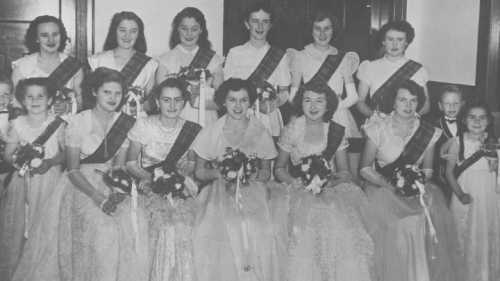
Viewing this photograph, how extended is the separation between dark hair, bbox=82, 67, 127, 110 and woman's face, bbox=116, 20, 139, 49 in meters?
0.45

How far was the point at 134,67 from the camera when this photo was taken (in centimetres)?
482

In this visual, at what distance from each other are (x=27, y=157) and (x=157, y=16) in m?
2.22

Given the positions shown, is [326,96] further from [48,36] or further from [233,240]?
[48,36]

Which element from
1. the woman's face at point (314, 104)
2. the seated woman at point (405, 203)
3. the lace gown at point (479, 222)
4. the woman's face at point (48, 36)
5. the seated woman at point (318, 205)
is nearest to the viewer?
the seated woman at point (318, 205)

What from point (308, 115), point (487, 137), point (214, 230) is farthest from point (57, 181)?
point (487, 137)

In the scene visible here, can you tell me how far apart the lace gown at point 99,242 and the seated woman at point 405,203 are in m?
1.36

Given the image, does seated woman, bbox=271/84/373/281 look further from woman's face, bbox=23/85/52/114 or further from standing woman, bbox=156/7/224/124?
woman's face, bbox=23/85/52/114

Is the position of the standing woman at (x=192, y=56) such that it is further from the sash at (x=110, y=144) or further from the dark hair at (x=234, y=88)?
the sash at (x=110, y=144)

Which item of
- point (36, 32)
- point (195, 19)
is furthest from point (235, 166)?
point (36, 32)

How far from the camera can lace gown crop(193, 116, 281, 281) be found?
379 cm

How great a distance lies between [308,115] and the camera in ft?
14.6

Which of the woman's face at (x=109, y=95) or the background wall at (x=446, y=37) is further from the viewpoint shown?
the background wall at (x=446, y=37)

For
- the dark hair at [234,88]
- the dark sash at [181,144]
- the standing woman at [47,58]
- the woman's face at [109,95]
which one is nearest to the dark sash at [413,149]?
the dark hair at [234,88]

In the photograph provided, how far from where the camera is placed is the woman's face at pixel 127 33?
4750 mm
